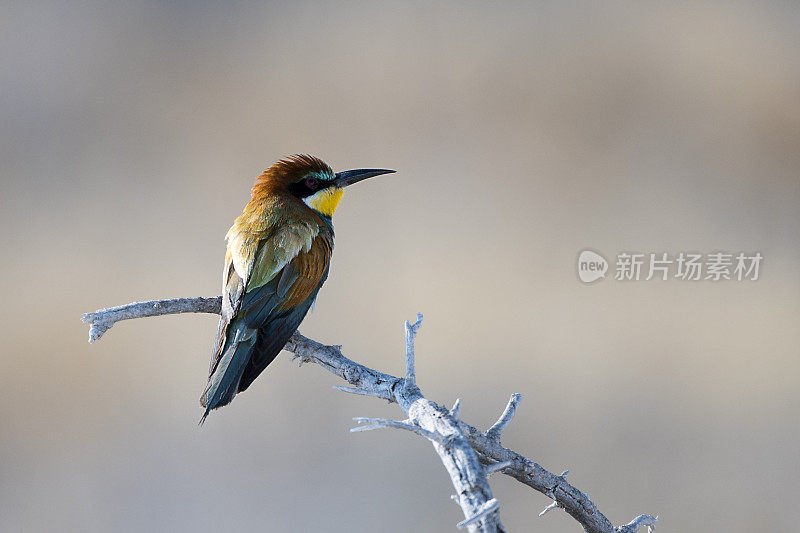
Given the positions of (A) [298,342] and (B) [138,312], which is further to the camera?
(A) [298,342]

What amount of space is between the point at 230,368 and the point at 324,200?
0.41m

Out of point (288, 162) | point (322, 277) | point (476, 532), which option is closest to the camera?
point (476, 532)

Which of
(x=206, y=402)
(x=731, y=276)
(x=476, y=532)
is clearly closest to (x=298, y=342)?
(x=206, y=402)

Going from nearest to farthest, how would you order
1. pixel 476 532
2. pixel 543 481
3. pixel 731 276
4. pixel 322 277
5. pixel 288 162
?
1. pixel 476 532
2. pixel 543 481
3. pixel 322 277
4. pixel 288 162
5. pixel 731 276

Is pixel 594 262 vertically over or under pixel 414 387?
over

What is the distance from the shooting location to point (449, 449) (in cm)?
69

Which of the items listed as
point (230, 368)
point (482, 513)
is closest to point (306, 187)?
point (230, 368)

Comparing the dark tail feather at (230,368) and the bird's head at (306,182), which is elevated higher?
the bird's head at (306,182)

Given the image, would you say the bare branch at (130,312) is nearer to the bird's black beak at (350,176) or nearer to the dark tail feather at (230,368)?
the dark tail feather at (230,368)

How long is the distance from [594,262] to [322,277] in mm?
1567

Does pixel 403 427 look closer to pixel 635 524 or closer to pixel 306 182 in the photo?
pixel 635 524

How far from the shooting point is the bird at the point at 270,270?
3.54 ft

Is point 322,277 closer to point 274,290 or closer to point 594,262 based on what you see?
point 274,290

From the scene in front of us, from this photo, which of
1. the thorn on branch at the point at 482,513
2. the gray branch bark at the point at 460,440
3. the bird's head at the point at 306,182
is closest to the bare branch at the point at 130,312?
the gray branch bark at the point at 460,440
